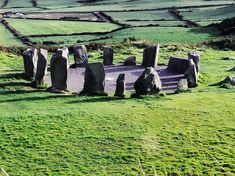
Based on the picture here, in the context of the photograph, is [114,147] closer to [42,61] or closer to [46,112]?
[46,112]

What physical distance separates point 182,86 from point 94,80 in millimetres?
5414

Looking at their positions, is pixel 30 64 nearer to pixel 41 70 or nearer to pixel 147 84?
pixel 41 70

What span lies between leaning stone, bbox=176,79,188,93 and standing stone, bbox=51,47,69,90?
6.75 metres

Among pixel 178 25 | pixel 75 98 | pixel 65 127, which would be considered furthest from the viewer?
pixel 178 25

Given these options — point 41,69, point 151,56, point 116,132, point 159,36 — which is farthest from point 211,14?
point 116,132

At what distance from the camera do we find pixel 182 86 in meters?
32.0

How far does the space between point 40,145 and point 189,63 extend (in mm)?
13407

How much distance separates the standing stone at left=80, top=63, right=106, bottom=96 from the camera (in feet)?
99.7

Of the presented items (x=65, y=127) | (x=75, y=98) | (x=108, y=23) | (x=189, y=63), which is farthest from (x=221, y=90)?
(x=108, y=23)

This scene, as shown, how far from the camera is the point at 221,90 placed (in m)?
32.0

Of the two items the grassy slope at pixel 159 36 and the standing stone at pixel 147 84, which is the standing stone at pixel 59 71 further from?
the grassy slope at pixel 159 36

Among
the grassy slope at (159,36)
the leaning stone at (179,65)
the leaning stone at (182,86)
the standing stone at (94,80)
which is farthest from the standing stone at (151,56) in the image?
the grassy slope at (159,36)

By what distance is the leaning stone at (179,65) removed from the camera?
3660 centimetres

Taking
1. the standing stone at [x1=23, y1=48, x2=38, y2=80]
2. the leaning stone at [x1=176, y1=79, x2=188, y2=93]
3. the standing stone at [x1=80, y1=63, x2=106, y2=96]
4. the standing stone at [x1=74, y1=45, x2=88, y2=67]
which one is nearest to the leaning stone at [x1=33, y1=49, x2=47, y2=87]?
the standing stone at [x1=23, y1=48, x2=38, y2=80]
